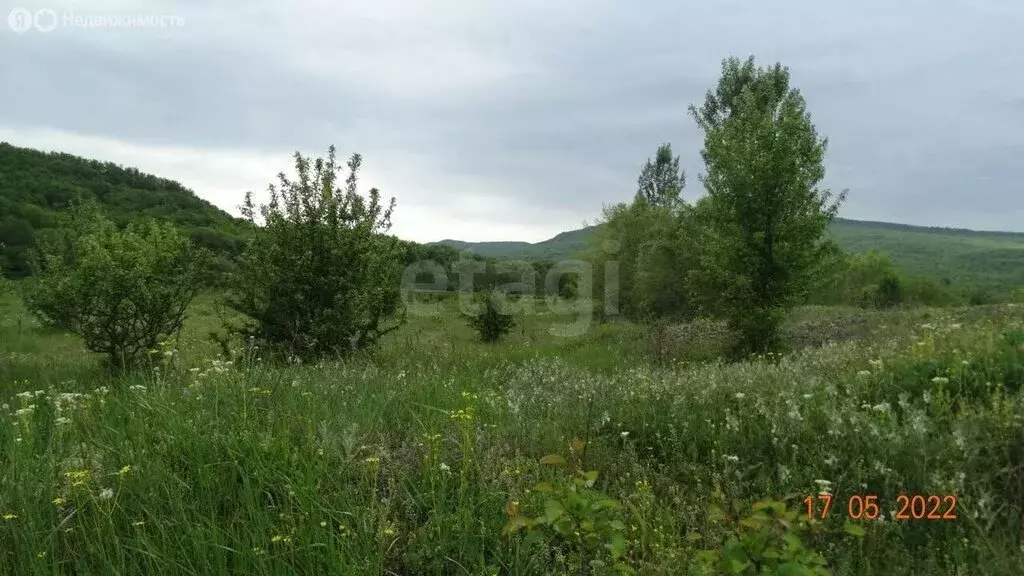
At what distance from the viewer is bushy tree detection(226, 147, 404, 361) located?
1263 centimetres

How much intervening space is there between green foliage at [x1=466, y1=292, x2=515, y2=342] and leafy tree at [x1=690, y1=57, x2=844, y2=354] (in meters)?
12.1

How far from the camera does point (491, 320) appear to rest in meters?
29.2

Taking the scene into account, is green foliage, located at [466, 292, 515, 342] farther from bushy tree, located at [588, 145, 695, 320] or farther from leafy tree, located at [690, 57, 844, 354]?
leafy tree, located at [690, 57, 844, 354]

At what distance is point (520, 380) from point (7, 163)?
97141mm

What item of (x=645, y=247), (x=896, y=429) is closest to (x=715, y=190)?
(x=896, y=429)

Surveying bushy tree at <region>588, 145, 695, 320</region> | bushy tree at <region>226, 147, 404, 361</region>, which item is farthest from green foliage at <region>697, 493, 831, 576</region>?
bushy tree at <region>588, 145, 695, 320</region>

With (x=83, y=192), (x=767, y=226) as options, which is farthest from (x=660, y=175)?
(x=83, y=192)

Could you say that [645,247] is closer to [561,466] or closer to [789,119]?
[789,119]

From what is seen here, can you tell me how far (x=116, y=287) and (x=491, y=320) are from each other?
728 inches
